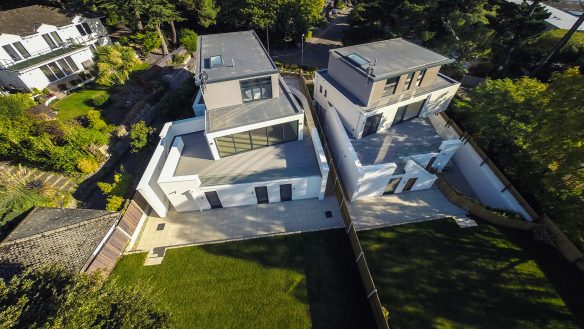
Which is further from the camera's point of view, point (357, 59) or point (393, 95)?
point (393, 95)

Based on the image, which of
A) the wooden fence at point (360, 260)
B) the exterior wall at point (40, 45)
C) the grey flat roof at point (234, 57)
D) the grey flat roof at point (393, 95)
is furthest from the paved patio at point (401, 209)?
the exterior wall at point (40, 45)

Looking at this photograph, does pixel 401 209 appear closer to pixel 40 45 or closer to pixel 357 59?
pixel 357 59

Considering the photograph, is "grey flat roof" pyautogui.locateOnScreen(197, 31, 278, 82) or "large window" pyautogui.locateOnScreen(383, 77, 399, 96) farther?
"large window" pyautogui.locateOnScreen(383, 77, 399, 96)

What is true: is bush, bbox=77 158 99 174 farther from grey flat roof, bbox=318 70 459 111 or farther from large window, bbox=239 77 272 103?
grey flat roof, bbox=318 70 459 111

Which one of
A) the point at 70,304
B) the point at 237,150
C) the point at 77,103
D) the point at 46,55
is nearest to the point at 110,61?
the point at 77,103

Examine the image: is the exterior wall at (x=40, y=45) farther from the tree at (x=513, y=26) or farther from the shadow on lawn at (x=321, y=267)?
the tree at (x=513, y=26)

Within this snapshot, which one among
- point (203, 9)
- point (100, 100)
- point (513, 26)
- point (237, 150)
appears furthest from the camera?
point (203, 9)

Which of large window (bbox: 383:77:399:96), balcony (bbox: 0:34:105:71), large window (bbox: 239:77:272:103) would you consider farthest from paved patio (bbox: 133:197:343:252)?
balcony (bbox: 0:34:105:71)
